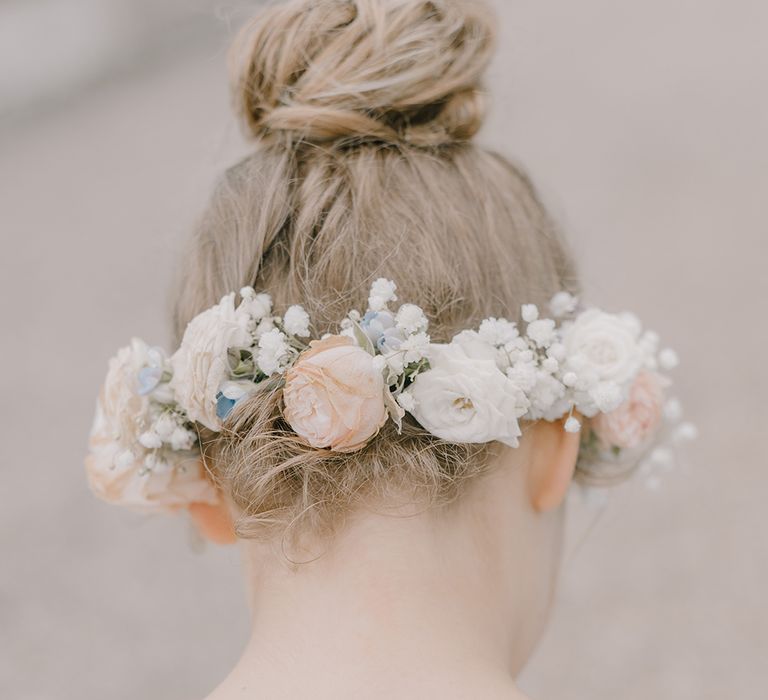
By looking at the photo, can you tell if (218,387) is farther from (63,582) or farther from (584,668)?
(63,582)

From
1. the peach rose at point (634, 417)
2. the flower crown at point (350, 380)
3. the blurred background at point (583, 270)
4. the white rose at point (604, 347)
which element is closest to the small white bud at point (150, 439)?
the flower crown at point (350, 380)

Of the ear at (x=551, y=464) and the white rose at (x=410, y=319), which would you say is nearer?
the white rose at (x=410, y=319)

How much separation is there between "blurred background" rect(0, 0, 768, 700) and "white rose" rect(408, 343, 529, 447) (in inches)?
24.5

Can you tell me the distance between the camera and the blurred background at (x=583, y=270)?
11.4 feet

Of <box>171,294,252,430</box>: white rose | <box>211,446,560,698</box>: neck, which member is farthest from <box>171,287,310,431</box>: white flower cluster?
<box>211,446,560,698</box>: neck

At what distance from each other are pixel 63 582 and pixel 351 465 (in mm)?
2925

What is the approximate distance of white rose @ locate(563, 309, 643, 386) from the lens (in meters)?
1.62

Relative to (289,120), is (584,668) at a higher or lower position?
lower

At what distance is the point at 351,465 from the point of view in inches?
55.7

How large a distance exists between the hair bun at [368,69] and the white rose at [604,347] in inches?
15.8

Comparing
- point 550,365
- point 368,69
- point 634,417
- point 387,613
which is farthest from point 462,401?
point 368,69

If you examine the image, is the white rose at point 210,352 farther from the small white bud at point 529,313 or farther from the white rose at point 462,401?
the small white bud at point 529,313

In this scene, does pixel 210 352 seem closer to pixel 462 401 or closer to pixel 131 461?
pixel 131 461

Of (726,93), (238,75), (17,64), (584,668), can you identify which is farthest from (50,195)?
(238,75)
